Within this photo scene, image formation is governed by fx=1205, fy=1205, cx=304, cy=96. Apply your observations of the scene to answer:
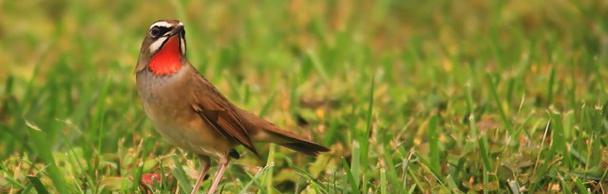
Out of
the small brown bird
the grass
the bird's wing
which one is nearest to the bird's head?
the small brown bird

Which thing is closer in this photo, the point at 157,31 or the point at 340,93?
the point at 157,31

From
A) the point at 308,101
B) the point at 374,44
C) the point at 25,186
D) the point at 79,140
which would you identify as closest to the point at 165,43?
the point at 25,186

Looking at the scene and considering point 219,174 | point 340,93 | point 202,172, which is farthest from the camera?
point 340,93

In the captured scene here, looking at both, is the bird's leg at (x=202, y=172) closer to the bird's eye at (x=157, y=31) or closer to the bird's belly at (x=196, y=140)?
the bird's belly at (x=196, y=140)

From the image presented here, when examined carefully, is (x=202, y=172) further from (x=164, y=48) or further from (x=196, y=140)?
(x=164, y=48)

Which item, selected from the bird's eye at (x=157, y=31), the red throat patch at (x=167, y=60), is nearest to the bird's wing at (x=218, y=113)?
the red throat patch at (x=167, y=60)

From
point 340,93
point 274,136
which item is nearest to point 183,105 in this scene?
point 274,136

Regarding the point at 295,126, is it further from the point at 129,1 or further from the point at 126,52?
the point at 129,1
